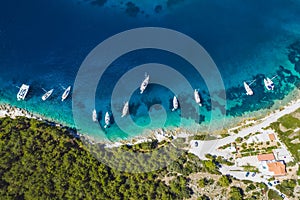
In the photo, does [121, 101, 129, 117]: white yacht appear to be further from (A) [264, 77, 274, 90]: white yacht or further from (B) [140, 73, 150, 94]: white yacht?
(A) [264, 77, 274, 90]: white yacht

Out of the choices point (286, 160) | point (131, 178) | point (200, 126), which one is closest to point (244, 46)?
point (200, 126)

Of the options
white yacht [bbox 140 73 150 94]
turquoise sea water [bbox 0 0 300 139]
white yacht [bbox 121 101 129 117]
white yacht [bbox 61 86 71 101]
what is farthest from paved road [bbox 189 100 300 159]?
white yacht [bbox 61 86 71 101]

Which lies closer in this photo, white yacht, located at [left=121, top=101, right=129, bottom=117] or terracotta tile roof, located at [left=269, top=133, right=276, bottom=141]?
terracotta tile roof, located at [left=269, top=133, right=276, bottom=141]

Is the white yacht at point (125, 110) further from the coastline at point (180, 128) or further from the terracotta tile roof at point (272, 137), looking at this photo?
the terracotta tile roof at point (272, 137)

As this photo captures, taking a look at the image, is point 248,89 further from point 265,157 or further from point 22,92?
point 22,92

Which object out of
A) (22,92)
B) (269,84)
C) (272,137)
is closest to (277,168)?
(272,137)

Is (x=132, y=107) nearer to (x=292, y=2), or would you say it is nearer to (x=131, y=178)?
(x=131, y=178)
